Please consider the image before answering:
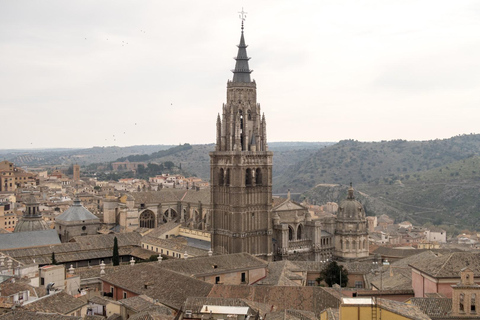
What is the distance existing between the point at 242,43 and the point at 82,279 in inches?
1225

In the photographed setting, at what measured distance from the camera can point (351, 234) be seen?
66312mm

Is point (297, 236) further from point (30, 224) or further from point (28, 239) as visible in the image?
point (30, 224)

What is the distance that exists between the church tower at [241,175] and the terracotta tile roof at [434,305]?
35411mm

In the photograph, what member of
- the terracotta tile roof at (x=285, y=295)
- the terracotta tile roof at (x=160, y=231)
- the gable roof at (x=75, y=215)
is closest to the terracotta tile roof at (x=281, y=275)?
the terracotta tile roof at (x=285, y=295)

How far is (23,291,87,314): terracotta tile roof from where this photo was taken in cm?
2989

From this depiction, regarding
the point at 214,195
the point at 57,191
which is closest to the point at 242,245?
the point at 214,195

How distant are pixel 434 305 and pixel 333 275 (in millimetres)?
21165

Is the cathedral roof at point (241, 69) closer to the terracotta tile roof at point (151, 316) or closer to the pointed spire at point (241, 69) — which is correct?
the pointed spire at point (241, 69)

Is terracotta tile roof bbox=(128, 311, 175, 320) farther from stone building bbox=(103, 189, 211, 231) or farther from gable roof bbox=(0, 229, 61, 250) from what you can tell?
stone building bbox=(103, 189, 211, 231)

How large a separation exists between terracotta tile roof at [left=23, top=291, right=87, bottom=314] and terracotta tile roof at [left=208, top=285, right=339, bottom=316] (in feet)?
24.3

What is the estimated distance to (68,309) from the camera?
30844mm

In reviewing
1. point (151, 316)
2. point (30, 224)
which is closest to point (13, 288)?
point (151, 316)

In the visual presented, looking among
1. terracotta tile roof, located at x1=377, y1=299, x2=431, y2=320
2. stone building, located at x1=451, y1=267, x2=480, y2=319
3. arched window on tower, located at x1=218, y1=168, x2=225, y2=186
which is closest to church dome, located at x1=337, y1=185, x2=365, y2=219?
arched window on tower, located at x1=218, y1=168, x2=225, y2=186

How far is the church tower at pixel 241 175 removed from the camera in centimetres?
6109
